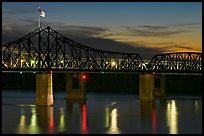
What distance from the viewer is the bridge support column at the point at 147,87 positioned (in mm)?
120750

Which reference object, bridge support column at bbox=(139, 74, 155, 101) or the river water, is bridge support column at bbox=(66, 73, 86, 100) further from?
the river water

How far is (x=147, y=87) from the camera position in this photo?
120938mm

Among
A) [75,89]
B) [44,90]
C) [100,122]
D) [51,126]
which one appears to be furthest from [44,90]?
[75,89]

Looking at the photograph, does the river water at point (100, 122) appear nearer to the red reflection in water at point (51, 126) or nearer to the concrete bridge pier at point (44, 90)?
the red reflection in water at point (51, 126)

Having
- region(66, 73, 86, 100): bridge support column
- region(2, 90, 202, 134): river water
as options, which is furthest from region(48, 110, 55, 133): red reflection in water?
region(66, 73, 86, 100): bridge support column

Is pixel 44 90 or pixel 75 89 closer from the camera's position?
pixel 44 90

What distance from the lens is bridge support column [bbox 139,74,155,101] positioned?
396ft

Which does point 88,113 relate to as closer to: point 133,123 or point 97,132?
point 133,123

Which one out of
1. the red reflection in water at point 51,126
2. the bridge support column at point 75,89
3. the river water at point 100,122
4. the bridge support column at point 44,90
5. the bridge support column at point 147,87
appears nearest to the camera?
the river water at point 100,122

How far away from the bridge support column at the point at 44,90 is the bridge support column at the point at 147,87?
91.3ft

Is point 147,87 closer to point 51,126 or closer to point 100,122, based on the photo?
point 100,122

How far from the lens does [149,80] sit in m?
122

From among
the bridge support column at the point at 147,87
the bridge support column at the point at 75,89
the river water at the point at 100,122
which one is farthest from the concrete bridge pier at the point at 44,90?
the bridge support column at the point at 75,89

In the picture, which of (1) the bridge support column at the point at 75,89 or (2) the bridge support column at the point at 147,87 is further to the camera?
(1) the bridge support column at the point at 75,89
